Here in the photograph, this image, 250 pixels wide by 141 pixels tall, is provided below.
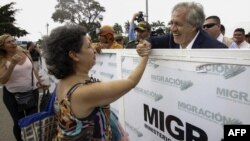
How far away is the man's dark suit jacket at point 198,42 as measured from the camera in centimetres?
298

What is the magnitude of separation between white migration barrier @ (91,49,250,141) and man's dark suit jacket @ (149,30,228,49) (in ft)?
0.87

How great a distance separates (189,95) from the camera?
2.65 metres

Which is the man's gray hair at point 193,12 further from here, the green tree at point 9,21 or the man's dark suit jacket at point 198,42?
the green tree at point 9,21

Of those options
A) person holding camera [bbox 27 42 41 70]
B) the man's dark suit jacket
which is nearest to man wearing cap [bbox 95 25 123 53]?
the man's dark suit jacket

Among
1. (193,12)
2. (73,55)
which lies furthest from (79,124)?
(193,12)

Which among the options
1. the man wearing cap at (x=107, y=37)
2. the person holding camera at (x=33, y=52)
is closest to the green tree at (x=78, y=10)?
the person holding camera at (x=33, y=52)

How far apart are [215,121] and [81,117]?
934mm

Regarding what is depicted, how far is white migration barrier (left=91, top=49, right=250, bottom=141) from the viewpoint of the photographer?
6.96 ft

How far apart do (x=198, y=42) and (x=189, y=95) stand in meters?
0.67

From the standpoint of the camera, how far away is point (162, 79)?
3076 mm

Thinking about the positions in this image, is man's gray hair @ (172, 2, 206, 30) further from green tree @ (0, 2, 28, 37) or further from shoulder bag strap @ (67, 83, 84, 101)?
green tree @ (0, 2, 28, 37)

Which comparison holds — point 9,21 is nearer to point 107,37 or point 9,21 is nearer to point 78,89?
point 107,37

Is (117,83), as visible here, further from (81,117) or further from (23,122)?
(23,122)

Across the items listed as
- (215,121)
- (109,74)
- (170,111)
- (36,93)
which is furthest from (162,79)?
(36,93)
